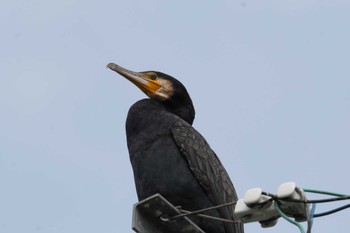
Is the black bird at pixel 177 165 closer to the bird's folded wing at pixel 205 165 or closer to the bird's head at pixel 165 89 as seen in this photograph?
the bird's folded wing at pixel 205 165

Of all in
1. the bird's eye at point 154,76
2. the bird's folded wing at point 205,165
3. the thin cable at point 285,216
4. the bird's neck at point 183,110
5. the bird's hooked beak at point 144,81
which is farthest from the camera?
the bird's eye at point 154,76

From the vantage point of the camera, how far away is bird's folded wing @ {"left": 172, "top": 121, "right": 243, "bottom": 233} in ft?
30.8

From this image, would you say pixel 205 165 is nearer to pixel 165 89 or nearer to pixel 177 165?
pixel 177 165

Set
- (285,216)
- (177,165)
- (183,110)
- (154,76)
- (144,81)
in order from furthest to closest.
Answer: (154,76) < (144,81) < (183,110) < (177,165) < (285,216)

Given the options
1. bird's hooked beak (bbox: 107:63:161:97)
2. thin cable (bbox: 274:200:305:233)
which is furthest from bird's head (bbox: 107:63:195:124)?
thin cable (bbox: 274:200:305:233)

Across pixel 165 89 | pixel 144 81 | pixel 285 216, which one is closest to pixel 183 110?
pixel 165 89

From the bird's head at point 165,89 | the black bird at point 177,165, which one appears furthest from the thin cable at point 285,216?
the bird's head at point 165,89

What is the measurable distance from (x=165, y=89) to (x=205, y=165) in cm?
154

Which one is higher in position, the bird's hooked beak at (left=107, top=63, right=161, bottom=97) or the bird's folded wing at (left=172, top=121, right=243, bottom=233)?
the bird's hooked beak at (left=107, top=63, right=161, bottom=97)

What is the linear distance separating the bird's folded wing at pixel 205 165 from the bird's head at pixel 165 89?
79 cm

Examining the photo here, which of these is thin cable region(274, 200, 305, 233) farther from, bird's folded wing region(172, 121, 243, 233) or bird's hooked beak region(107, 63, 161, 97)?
bird's hooked beak region(107, 63, 161, 97)

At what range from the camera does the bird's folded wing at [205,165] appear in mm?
9383

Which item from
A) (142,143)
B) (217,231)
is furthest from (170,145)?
(217,231)

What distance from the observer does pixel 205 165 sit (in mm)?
9547
